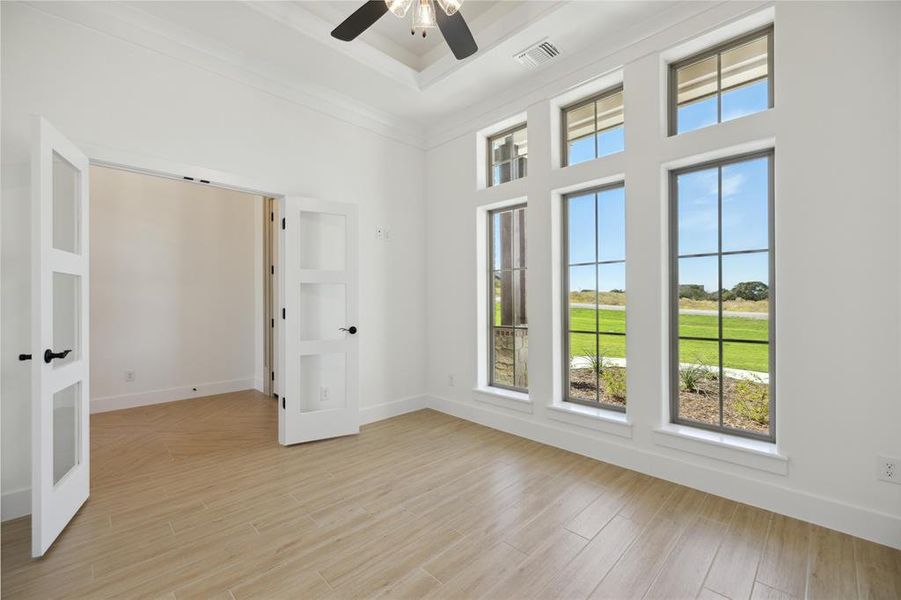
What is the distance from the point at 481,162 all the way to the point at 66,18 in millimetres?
3362

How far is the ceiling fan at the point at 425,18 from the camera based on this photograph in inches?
83.7

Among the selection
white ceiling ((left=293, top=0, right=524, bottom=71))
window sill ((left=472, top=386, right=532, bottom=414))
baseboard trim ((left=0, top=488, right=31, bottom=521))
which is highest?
white ceiling ((left=293, top=0, right=524, bottom=71))

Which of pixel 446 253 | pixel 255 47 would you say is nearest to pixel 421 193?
pixel 446 253

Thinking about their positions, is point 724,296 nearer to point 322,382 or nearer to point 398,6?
point 398,6

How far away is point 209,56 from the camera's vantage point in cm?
324

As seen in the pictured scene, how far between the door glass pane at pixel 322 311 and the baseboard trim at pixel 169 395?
2.57m

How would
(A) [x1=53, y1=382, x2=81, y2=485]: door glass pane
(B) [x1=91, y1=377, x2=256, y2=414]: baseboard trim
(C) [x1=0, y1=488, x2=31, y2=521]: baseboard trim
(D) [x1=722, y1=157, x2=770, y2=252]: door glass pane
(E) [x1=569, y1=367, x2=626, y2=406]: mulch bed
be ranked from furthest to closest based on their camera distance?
(B) [x1=91, y1=377, x2=256, y2=414]: baseboard trim → (E) [x1=569, y1=367, x2=626, y2=406]: mulch bed → (D) [x1=722, y1=157, x2=770, y2=252]: door glass pane → (C) [x1=0, y1=488, x2=31, y2=521]: baseboard trim → (A) [x1=53, y1=382, x2=81, y2=485]: door glass pane

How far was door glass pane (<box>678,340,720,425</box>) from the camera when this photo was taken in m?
2.89

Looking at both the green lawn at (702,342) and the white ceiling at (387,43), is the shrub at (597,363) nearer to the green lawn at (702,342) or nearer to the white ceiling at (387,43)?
the green lawn at (702,342)

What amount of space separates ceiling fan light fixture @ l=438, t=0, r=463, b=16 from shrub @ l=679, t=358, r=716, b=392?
283 cm

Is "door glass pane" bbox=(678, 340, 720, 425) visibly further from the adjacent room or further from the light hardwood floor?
the light hardwood floor

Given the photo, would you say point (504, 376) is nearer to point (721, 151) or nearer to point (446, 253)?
point (446, 253)

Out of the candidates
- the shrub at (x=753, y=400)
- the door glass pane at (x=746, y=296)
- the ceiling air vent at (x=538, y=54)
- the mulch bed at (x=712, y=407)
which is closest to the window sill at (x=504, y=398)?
the mulch bed at (x=712, y=407)

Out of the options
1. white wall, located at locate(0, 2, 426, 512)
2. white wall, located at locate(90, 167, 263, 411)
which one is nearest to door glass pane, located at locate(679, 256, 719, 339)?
white wall, located at locate(0, 2, 426, 512)
